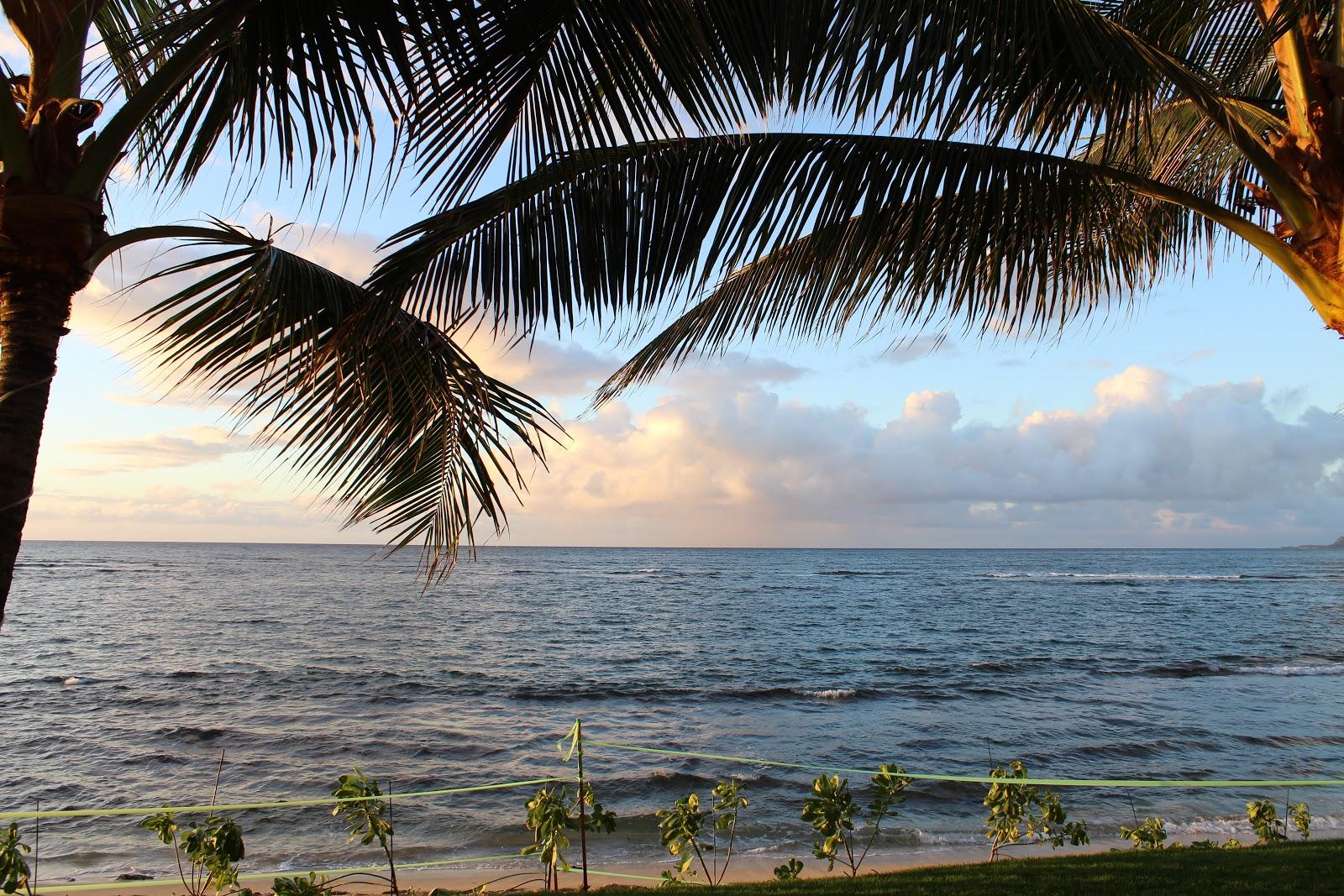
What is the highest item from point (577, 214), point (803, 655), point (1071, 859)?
point (577, 214)

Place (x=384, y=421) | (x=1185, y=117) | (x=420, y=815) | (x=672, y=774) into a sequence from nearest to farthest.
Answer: (x=384, y=421), (x=1185, y=117), (x=420, y=815), (x=672, y=774)

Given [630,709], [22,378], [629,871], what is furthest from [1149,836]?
[630,709]

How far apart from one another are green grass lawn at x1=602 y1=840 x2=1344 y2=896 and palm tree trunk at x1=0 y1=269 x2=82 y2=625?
4.69 meters

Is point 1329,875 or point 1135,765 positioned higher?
point 1329,875

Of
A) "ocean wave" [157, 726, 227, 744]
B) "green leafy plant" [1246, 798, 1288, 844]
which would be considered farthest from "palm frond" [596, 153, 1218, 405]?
"ocean wave" [157, 726, 227, 744]

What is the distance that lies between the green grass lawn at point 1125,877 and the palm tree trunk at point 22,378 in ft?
15.4

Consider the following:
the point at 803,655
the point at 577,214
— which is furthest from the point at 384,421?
the point at 803,655

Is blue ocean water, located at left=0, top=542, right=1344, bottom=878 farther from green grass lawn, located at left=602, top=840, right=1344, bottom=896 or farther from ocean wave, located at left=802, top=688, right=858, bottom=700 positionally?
green grass lawn, located at left=602, top=840, right=1344, bottom=896

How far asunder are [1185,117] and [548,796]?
214 inches

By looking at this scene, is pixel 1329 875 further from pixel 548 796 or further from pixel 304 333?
pixel 304 333

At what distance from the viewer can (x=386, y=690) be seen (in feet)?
64.3

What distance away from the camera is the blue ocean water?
10477 mm

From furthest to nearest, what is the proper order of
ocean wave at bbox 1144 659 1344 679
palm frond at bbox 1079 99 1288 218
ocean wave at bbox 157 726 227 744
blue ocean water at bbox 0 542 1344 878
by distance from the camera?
ocean wave at bbox 1144 659 1344 679, ocean wave at bbox 157 726 227 744, blue ocean water at bbox 0 542 1344 878, palm frond at bbox 1079 99 1288 218

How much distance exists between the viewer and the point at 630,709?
703 inches
